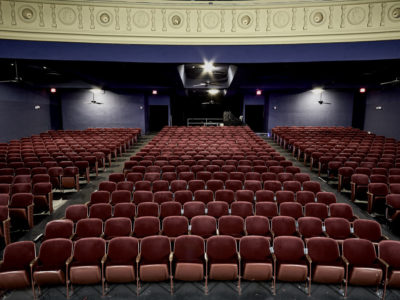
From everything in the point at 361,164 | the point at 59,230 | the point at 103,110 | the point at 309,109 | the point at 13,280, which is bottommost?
the point at 13,280

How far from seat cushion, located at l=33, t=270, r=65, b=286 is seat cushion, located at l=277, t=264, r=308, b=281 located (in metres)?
2.51

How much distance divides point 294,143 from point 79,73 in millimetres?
8558

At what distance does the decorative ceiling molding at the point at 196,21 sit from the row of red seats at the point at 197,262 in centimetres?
688

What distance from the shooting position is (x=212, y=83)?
15188mm

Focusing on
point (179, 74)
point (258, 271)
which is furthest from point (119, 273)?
point (179, 74)

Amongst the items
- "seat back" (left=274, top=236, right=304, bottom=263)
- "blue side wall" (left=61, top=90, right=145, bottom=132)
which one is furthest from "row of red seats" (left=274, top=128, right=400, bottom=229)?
"blue side wall" (left=61, top=90, right=145, bottom=132)

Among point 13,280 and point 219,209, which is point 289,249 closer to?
point 219,209

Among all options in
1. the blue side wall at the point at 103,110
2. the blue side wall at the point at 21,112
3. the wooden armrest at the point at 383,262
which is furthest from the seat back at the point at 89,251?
the blue side wall at the point at 103,110

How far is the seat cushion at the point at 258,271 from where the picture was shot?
3.05 meters

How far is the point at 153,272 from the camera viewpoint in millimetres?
3045

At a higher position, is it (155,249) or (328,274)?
(155,249)

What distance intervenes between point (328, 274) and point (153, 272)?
2.01 metres

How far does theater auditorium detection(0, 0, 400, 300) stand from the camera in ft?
10.2

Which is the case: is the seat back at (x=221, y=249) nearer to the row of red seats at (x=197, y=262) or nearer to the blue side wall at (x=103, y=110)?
the row of red seats at (x=197, y=262)
